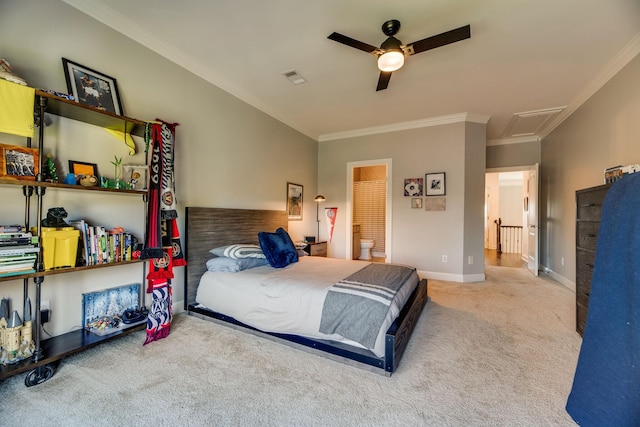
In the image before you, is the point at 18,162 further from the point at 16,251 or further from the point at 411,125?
the point at 411,125

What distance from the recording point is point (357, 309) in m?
2.01

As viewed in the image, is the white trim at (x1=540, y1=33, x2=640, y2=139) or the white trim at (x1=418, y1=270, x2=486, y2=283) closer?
the white trim at (x1=540, y1=33, x2=640, y2=139)

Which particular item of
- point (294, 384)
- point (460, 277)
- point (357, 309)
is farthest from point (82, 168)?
point (460, 277)

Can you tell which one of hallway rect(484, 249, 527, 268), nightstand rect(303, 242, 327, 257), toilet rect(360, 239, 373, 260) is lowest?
hallway rect(484, 249, 527, 268)

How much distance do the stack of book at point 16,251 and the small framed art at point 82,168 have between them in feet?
1.76

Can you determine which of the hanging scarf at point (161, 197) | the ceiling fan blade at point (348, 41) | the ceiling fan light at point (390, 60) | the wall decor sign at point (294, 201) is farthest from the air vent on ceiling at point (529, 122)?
the hanging scarf at point (161, 197)

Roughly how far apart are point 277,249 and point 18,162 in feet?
6.94

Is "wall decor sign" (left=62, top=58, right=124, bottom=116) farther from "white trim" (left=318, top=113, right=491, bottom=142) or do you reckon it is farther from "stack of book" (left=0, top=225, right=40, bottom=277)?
"white trim" (left=318, top=113, right=491, bottom=142)

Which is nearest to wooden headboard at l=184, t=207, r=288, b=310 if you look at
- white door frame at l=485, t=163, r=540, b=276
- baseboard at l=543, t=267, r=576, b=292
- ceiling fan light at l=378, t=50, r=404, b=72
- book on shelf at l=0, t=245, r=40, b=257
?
book on shelf at l=0, t=245, r=40, b=257

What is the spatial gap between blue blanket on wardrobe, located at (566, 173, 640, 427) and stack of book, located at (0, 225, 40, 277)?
2579 mm

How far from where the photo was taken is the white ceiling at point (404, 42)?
2156 mm

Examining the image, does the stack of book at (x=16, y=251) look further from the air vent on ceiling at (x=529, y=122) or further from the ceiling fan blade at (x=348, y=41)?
the air vent on ceiling at (x=529, y=122)

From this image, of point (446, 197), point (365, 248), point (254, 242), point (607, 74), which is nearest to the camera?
point (607, 74)

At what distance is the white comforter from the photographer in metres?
2.15
